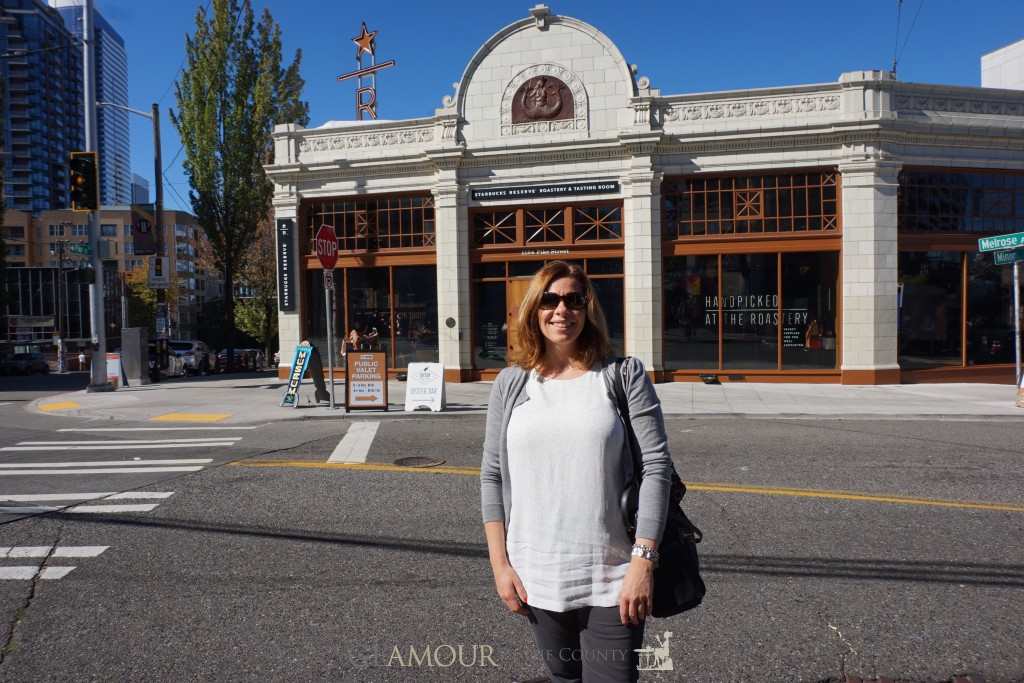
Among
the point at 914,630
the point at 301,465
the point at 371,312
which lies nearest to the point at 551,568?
the point at 914,630

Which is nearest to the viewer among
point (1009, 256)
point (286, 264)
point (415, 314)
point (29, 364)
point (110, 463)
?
point (110, 463)

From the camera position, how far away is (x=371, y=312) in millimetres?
20406

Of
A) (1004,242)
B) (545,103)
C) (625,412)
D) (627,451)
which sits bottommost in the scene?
(627,451)

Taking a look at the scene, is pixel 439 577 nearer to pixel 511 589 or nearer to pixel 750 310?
pixel 511 589

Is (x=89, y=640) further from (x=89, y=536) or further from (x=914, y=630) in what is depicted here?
(x=914, y=630)

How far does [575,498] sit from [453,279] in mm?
16956

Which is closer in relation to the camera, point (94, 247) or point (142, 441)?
point (142, 441)

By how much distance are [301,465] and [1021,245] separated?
44.5 feet

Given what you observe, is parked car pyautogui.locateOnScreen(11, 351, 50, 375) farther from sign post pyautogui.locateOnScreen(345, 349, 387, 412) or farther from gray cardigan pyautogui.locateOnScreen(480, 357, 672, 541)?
gray cardigan pyautogui.locateOnScreen(480, 357, 672, 541)

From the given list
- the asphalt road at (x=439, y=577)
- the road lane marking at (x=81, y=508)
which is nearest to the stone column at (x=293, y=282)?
the asphalt road at (x=439, y=577)

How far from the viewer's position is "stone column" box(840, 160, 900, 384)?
17359 millimetres

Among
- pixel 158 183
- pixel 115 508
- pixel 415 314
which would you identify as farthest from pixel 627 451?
pixel 158 183

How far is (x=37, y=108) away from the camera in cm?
14275

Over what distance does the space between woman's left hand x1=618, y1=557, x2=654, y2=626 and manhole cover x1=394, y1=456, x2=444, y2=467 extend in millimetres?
6437
